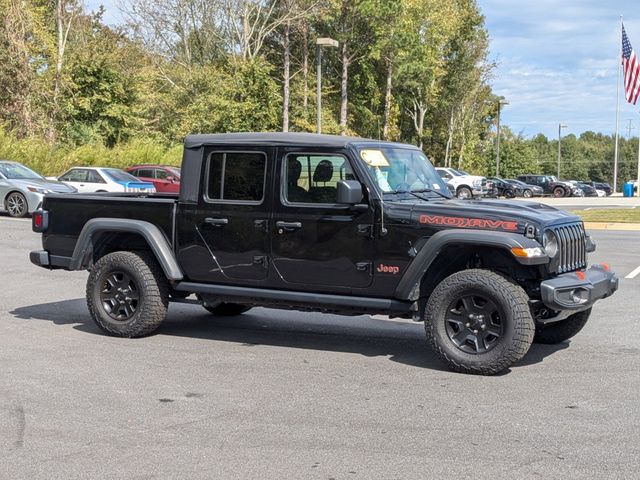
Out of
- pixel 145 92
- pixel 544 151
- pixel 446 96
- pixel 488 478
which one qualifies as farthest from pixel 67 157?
pixel 544 151

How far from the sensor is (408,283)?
22.9 feet

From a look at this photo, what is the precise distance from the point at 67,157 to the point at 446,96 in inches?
1573

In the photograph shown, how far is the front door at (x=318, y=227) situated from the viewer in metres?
7.20

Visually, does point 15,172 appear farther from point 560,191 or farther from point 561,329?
point 560,191

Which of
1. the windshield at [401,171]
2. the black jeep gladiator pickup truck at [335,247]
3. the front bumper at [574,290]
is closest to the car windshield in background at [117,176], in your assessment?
the black jeep gladiator pickup truck at [335,247]

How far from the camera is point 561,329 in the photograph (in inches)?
309

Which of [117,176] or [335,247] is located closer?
[335,247]

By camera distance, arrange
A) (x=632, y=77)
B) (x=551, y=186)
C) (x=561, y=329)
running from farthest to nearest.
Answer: (x=551, y=186) → (x=632, y=77) → (x=561, y=329)

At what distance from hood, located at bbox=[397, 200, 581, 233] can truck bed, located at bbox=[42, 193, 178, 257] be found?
2296 mm

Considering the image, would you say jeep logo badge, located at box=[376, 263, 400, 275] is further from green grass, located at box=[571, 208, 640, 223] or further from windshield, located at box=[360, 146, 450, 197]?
green grass, located at box=[571, 208, 640, 223]

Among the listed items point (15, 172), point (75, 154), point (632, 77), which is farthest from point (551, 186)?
point (15, 172)

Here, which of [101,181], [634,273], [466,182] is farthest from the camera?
[466,182]

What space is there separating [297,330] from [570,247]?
2.98 meters

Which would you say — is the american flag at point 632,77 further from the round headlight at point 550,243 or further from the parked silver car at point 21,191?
the round headlight at point 550,243
